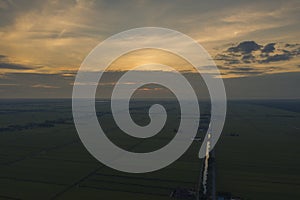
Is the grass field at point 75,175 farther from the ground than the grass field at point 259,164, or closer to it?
farther from the ground

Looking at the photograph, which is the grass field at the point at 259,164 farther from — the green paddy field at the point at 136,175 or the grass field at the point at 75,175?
the grass field at the point at 75,175

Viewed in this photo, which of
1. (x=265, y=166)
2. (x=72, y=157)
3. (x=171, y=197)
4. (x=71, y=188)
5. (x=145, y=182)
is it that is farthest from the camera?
(x=72, y=157)

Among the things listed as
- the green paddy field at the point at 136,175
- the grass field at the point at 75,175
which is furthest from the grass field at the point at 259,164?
the grass field at the point at 75,175

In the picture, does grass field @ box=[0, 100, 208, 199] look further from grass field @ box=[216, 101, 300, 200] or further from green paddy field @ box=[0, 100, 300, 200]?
grass field @ box=[216, 101, 300, 200]

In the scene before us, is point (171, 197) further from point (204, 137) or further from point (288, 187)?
point (204, 137)

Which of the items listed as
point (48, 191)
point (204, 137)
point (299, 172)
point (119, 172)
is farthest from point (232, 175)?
point (204, 137)

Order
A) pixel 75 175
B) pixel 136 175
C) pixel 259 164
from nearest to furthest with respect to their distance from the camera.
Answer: pixel 136 175 → pixel 75 175 → pixel 259 164

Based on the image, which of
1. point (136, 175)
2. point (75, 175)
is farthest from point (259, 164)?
point (75, 175)

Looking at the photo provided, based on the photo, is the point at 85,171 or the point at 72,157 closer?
the point at 85,171

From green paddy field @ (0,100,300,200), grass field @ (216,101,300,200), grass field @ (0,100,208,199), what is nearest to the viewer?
grass field @ (0,100,208,199)

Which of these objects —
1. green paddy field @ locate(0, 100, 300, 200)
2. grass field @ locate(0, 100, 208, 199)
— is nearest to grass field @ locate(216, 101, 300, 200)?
green paddy field @ locate(0, 100, 300, 200)

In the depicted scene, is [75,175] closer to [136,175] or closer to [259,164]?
[136,175]
